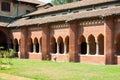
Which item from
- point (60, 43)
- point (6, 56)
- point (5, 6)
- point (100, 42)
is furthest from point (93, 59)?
point (5, 6)

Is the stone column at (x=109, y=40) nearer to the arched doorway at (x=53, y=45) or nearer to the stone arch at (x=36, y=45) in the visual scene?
the arched doorway at (x=53, y=45)

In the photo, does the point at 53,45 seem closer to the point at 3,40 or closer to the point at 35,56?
the point at 35,56

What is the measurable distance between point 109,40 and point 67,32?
23.3 feet

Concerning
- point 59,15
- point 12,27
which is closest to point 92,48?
point 59,15

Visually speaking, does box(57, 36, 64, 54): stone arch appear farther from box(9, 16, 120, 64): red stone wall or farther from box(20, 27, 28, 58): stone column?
box(20, 27, 28, 58): stone column

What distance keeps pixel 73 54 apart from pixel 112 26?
612 cm

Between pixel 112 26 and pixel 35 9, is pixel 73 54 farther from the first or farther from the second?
pixel 35 9

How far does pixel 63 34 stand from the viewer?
33625mm

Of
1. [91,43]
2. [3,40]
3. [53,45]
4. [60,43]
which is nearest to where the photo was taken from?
[91,43]

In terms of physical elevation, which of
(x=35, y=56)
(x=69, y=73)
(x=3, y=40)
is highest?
(x=3, y=40)

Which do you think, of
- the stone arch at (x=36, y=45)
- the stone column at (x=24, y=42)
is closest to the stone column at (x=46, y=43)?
the stone arch at (x=36, y=45)

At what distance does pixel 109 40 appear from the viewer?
26.9m

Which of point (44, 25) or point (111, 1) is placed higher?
point (111, 1)

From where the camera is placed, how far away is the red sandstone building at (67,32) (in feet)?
88.8
